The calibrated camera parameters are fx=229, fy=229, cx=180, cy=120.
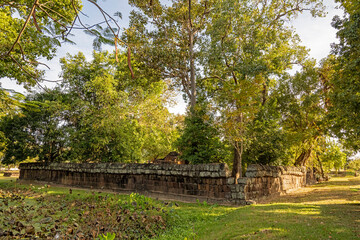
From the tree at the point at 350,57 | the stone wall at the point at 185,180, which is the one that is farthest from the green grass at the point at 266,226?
the tree at the point at 350,57

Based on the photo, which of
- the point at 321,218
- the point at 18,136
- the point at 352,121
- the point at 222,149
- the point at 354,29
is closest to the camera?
the point at 321,218

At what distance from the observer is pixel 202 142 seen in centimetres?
1385

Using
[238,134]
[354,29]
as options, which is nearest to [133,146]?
[238,134]

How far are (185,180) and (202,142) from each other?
298 centimetres

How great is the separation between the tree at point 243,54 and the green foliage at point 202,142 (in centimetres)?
86

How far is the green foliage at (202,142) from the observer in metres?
13.5

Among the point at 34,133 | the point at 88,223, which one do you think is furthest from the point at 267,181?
the point at 34,133

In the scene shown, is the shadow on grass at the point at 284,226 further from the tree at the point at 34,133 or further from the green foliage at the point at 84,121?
the tree at the point at 34,133

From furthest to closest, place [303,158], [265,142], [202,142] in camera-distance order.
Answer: [303,158]
[265,142]
[202,142]

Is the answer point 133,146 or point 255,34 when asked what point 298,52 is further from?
point 133,146

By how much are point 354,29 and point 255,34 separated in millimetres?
5712

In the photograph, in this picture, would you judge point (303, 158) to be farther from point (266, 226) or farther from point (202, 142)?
point (266, 226)

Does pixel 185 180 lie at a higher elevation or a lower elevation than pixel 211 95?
lower

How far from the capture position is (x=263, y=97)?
1734 centimetres
